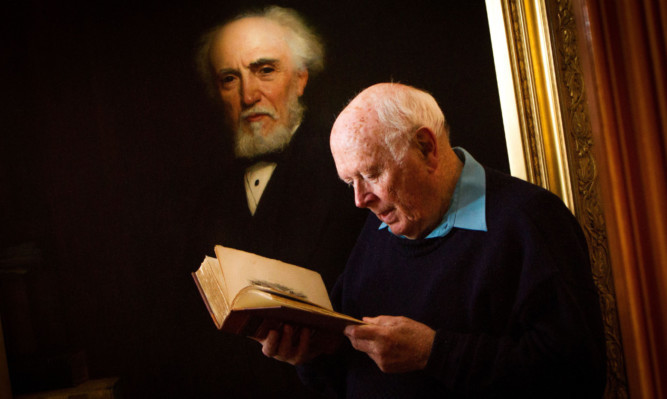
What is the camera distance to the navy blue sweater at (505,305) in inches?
54.4

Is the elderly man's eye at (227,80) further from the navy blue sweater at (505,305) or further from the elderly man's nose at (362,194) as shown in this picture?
the navy blue sweater at (505,305)

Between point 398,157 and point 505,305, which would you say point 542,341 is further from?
point 398,157

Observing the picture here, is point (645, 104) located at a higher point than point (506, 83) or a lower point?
lower

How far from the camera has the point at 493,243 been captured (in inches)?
59.0

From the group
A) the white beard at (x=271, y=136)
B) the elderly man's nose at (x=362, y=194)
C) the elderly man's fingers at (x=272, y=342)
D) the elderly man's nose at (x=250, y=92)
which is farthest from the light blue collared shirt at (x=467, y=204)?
the elderly man's nose at (x=250, y=92)

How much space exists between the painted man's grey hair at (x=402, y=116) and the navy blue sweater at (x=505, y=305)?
0.28 m

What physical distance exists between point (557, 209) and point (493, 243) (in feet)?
0.75

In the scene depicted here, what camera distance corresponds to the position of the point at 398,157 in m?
1.58

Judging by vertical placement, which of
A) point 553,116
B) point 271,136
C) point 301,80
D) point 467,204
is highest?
point 301,80

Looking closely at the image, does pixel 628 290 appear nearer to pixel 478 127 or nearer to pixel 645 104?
pixel 645 104

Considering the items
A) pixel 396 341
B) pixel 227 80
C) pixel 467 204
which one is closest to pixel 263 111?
pixel 227 80

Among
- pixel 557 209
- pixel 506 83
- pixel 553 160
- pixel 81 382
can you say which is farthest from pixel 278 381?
pixel 506 83

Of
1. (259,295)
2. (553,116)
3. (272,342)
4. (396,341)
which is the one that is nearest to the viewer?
(259,295)

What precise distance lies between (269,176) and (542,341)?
1232mm
